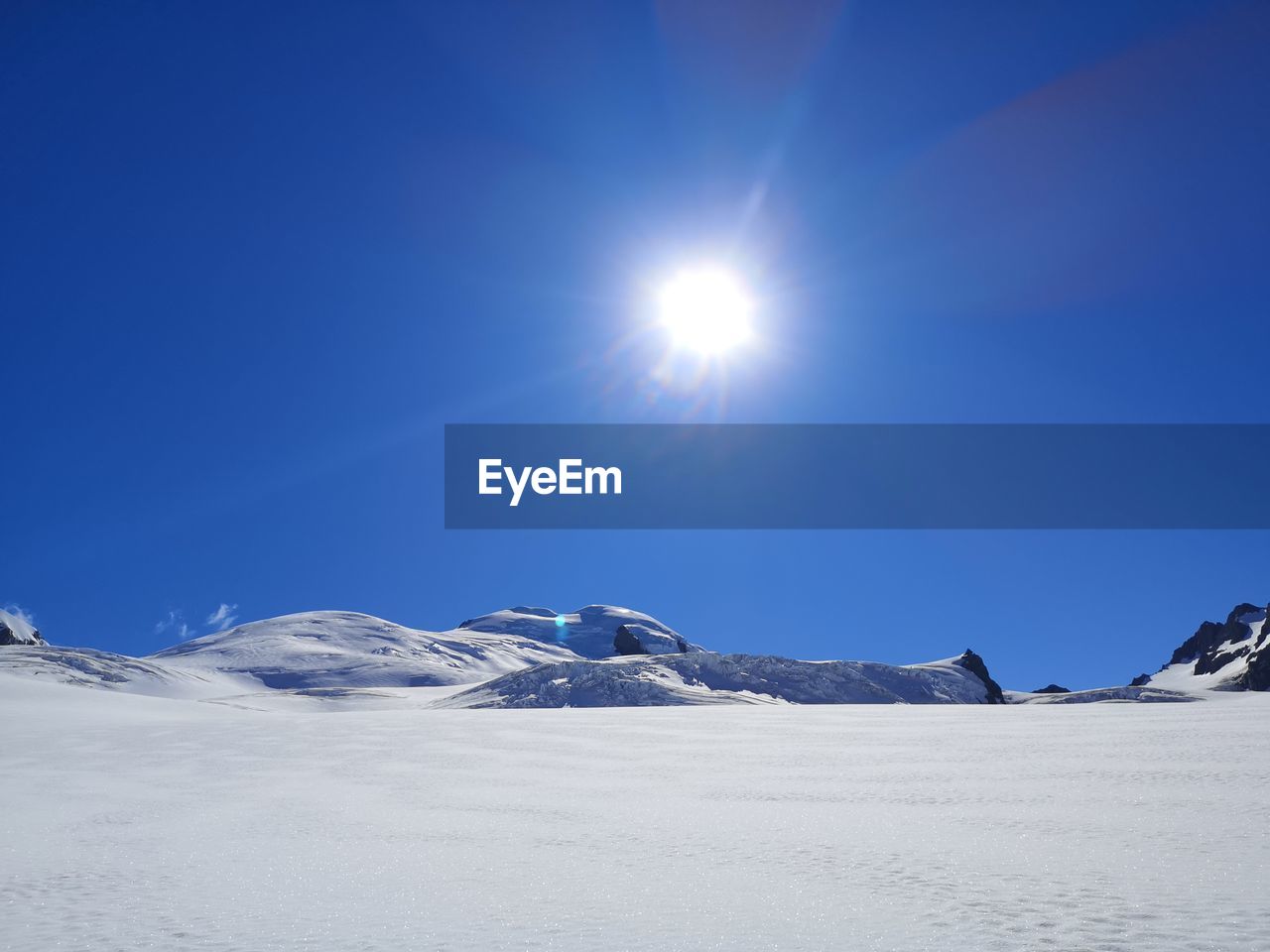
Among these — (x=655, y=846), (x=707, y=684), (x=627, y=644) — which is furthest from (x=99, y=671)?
(x=655, y=846)

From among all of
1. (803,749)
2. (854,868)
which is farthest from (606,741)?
(854,868)

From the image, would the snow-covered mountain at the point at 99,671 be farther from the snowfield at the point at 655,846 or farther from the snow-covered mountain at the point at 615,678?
the snowfield at the point at 655,846

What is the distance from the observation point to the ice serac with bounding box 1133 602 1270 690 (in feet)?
378

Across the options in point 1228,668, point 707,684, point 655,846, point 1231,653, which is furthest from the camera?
point 1231,653

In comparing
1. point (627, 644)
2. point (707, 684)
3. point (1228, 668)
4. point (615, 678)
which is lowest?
point (1228, 668)

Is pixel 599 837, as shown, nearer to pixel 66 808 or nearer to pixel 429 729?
pixel 66 808

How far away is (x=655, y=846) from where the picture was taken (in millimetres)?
9703

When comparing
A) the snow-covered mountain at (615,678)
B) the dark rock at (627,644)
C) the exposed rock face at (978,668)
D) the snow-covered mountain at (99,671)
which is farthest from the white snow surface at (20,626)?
the exposed rock face at (978,668)

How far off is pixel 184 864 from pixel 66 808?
517cm

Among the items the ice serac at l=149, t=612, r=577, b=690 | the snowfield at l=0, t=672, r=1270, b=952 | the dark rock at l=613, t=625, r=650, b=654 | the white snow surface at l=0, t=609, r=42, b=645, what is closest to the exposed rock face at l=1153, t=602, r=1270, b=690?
the dark rock at l=613, t=625, r=650, b=654

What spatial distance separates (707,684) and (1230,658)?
132 meters

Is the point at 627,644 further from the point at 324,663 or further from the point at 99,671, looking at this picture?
the point at 324,663

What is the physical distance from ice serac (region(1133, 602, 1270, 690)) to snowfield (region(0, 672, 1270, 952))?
12140 cm

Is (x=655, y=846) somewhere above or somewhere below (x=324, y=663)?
below
